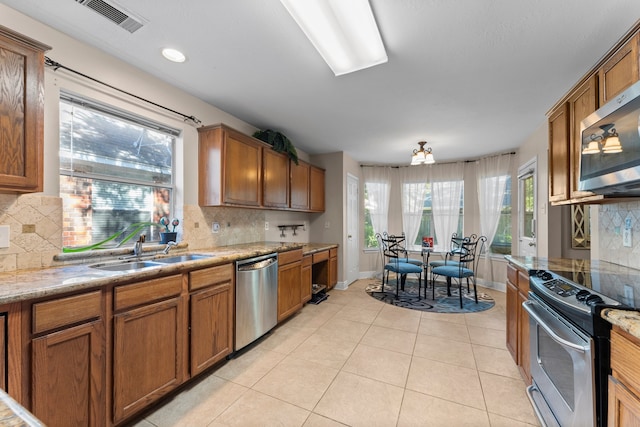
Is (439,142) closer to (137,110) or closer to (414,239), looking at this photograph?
(414,239)

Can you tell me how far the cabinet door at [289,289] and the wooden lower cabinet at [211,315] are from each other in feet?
2.44

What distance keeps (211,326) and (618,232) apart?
3156 mm

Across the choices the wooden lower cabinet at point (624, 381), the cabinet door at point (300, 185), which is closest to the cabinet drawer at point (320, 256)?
the cabinet door at point (300, 185)

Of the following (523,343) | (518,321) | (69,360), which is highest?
(69,360)

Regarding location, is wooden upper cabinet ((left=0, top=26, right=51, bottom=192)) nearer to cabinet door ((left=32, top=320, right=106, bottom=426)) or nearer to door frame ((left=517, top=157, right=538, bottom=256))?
cabinet door ((left=32, top=320, right=106, bottom=426))

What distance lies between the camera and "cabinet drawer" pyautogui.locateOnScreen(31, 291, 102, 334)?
119cm

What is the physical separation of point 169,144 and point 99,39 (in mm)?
933

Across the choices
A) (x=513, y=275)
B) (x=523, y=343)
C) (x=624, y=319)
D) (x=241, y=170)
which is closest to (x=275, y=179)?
(x=241, y=170)

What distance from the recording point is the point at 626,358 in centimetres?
93

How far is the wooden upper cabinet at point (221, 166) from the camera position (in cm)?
263

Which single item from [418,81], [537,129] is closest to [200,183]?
[418,81]

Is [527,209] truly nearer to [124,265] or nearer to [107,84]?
[124,265]

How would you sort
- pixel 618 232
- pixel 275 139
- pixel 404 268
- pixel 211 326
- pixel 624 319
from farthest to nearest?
pixel 404 268 → pixel 275 139 → pixel 211 326 → pixel 618 232 → pixel 624 319

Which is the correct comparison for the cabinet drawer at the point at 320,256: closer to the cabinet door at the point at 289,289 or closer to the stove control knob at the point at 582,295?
the cabinet door at the point at 289,289
